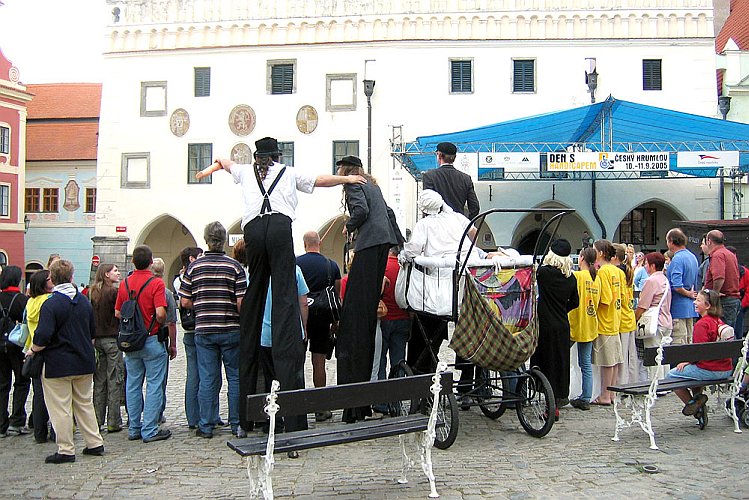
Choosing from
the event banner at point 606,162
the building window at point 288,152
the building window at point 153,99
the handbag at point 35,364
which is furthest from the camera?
the building window at point 153,99

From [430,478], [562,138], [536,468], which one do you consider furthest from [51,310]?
[562,138]

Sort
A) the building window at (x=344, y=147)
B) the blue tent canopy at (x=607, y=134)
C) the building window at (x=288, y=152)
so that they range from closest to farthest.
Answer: the blue tent canopy at (x=607, y=134) < the building window at (x=344, y=147) < the building window at (x=288, y=152)

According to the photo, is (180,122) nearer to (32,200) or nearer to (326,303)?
(32,200)

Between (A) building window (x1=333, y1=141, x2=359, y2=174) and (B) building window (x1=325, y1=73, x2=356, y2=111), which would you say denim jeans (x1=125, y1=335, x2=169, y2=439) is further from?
(B) building window (x1=325, y1=73, x2=356, y2=111)

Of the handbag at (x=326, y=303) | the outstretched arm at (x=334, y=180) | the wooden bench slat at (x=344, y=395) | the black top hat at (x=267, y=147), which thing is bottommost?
the wooden bench slat at (x=344, y=395)

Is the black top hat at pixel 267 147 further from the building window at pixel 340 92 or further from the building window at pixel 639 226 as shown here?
the building window at pixel 639 226

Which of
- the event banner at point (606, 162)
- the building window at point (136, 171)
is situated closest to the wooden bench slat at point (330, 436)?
the event banner at point (606, 162)

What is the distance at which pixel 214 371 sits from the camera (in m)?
7.94

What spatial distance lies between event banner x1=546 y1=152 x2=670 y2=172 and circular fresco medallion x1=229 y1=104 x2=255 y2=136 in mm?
11751

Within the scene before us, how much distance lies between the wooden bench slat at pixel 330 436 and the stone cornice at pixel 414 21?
24.5 metres

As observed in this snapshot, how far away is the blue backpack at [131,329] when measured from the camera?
307 inches

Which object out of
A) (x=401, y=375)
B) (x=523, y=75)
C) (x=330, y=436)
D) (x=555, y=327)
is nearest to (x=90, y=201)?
(x=523, y=75)

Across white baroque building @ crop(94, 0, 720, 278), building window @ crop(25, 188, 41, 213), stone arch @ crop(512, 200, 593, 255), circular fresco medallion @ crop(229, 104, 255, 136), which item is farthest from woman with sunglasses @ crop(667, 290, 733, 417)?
building window @ crop(25, 188, 41, 213)

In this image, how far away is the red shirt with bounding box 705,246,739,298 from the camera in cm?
1045
